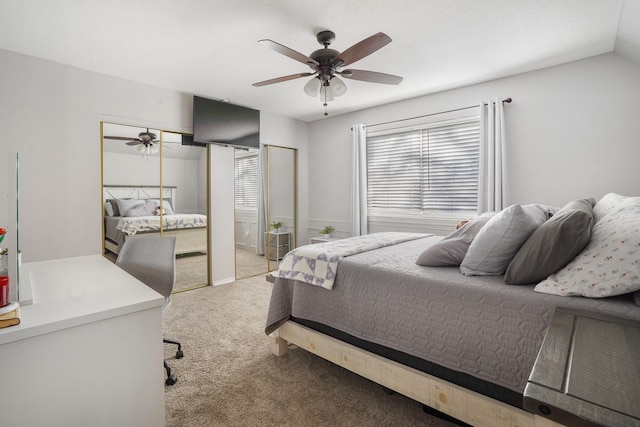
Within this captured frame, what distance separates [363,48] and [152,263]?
83.8 inches

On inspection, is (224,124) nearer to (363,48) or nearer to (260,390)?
(363,48)

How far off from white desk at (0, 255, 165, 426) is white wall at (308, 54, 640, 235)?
3584 millimetres

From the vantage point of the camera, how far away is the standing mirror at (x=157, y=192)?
3447 millimetres

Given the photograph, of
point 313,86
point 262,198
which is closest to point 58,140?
point 262,198

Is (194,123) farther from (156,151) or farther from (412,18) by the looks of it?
(412,18)

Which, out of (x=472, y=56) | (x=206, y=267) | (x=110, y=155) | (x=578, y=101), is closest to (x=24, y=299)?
(x=110, y=155)

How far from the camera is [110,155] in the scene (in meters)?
3.45

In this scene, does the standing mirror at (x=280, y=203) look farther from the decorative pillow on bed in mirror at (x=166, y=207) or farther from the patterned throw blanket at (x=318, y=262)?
the patterned throw blanket at (x=318, y=262)

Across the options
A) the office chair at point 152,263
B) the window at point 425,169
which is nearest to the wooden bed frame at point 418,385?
the office chair at point 152,263

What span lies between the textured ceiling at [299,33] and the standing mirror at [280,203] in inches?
67.6

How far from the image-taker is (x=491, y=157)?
3.46m

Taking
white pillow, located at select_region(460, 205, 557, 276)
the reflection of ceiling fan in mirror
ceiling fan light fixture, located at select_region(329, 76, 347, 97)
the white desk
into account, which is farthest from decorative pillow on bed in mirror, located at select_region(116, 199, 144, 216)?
white pillow, located at select_region(460, 205, 557, 276)

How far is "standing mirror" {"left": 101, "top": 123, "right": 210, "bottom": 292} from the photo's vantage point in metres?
3.45

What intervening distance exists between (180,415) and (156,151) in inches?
120
